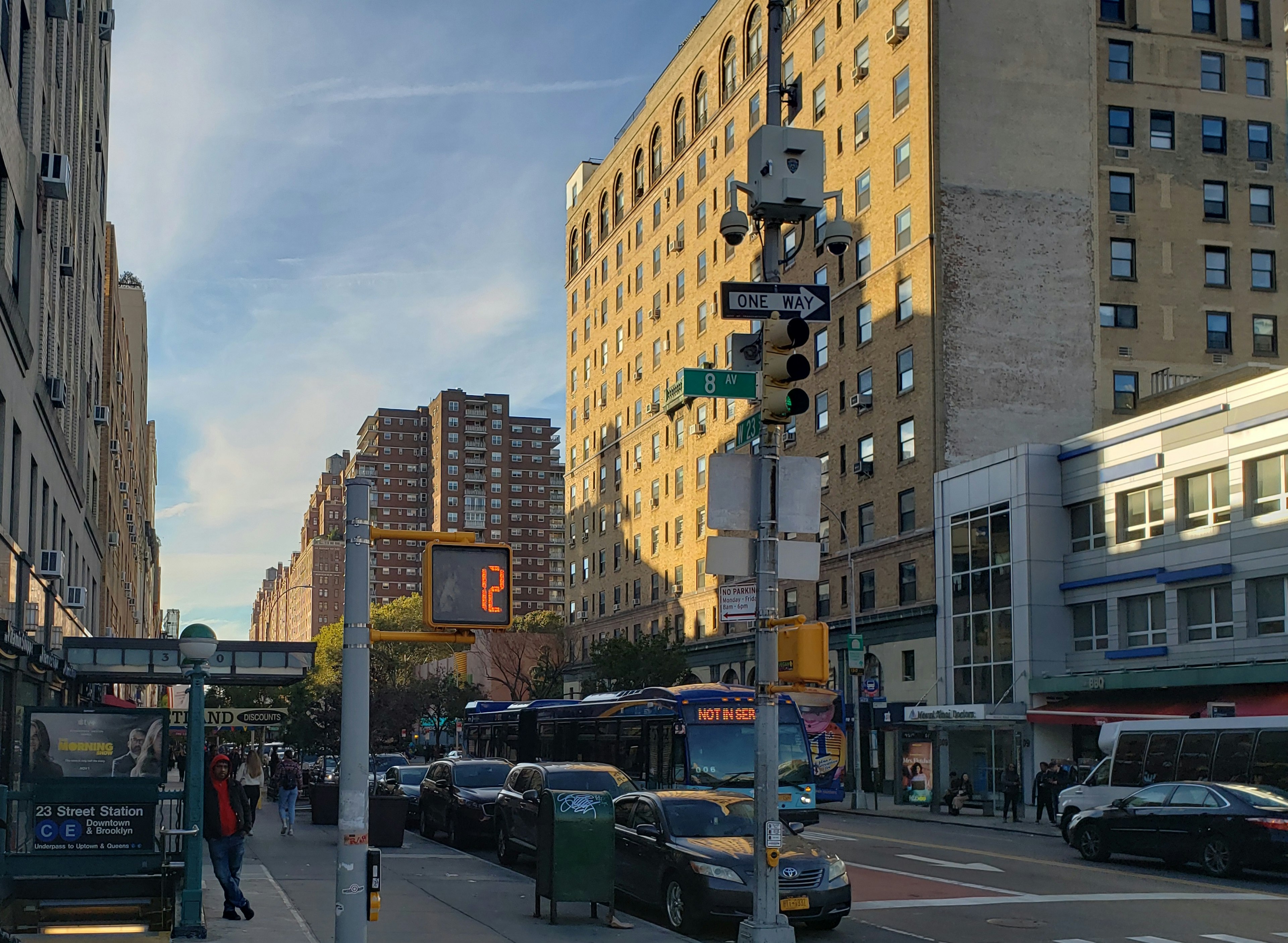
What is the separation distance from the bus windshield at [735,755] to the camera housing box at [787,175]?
15.8 meters

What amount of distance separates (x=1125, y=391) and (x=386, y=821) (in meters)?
49.3

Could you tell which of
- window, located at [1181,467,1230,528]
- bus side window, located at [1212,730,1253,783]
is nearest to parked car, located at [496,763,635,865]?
bus side window, located at [1212,730,1253,783]

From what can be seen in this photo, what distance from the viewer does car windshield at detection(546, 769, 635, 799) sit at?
74.4 ft

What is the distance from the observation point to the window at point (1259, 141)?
189 ft

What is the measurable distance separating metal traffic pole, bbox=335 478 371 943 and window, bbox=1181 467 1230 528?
35.9m

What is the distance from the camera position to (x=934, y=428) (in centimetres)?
5294

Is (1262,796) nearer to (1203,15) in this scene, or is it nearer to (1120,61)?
(1120,61)

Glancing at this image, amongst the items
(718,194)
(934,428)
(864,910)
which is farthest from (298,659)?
(718,194)

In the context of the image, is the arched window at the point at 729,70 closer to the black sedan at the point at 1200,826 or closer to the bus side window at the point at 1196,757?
the bus side window at the point at 1196,757

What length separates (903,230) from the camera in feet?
185

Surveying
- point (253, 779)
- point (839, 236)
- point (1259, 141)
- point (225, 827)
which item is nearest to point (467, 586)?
point (839, 236)

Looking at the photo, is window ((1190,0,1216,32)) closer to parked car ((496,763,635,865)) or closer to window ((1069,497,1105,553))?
window ((1069,497,1105,553))

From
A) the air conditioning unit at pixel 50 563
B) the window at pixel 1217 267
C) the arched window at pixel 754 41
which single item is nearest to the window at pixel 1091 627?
the window at pixel 1217 267

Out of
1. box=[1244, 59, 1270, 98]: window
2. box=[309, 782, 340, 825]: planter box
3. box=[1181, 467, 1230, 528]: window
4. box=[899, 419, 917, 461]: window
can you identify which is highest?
box=[1244, 59, 1270, 98]: window
